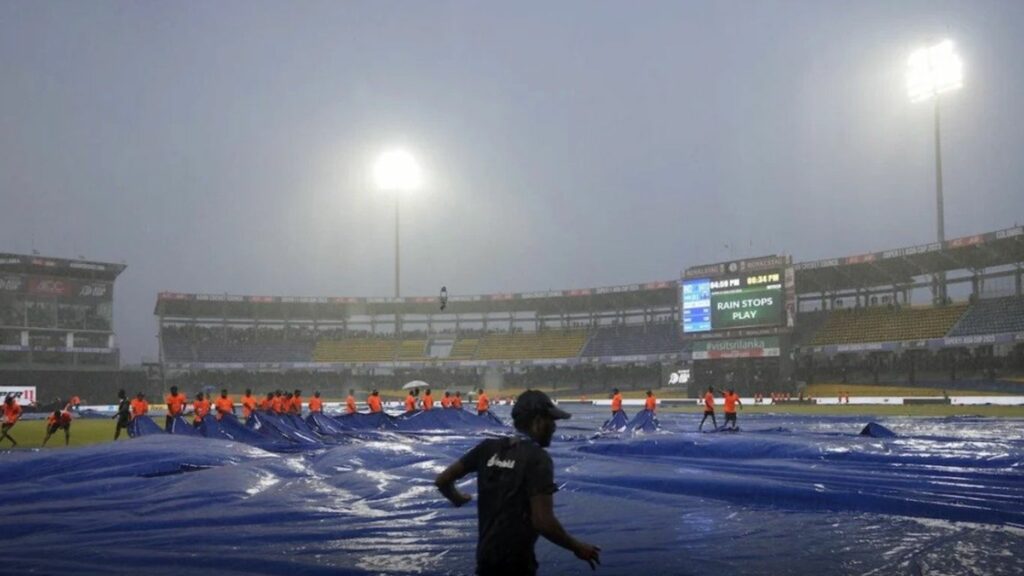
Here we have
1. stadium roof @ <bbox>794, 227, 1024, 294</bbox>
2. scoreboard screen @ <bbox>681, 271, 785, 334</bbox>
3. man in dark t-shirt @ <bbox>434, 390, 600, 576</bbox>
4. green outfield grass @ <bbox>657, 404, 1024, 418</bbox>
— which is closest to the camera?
man in dark t-shirt @ <bbox>434, 390, 600, 576</bbox>

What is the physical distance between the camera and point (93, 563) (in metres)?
6.93

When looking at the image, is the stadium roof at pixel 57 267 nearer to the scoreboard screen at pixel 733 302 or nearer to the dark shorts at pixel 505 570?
the scoreboard screen at pixel 733 302

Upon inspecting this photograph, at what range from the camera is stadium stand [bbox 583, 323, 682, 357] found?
58.3 m

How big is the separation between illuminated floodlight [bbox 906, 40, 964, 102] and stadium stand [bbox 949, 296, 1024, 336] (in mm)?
13009

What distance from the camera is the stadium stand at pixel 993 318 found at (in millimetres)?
42250

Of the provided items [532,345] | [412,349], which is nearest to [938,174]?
[532,345]

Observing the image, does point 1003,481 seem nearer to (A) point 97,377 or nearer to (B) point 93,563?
(B) point 93,563

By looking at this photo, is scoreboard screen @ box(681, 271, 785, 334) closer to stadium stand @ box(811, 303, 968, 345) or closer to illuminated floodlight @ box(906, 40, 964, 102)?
stadium stand @ box(811, 303, 968, 345)

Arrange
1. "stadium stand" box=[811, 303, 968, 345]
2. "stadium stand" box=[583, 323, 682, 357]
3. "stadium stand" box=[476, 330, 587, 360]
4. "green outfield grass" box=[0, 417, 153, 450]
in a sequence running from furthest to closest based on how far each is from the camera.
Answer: "stadium stand" box=[476, 330, 587, 360]
"stadium stand" box=[583, 323, 682, 357]
"stadium stand" box=[811, 303, 968, 345]
"green outfield grass" box=[0, 417, 153, 450]

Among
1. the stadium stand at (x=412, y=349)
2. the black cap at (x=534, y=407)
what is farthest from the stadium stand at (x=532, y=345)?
the black cap at (x=534, y=407)

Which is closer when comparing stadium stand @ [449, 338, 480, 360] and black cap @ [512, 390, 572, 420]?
black cap @ [512, 390, 572, 420]

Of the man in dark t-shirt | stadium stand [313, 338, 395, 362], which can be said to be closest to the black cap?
the man in dark t-shirt

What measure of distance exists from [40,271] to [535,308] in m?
39.6

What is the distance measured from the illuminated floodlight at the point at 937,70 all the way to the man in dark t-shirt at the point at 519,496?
169 ft
